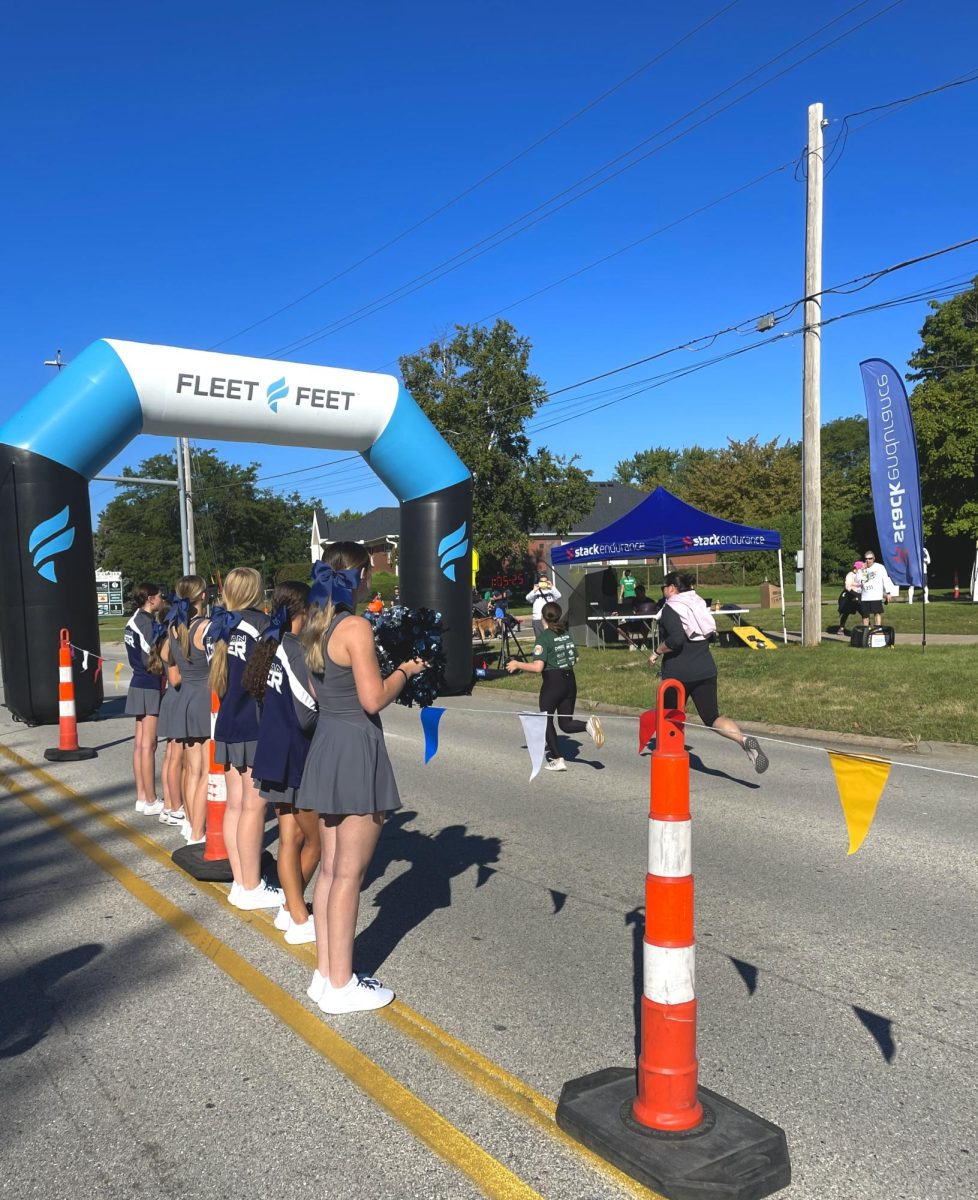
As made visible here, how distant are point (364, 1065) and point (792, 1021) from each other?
1.68 metres

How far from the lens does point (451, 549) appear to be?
15.3 metres

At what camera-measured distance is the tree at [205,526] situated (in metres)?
81.2

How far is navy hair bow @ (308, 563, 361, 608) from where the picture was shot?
3.89m

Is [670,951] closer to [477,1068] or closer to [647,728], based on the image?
[647,728]

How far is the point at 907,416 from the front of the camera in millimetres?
16438

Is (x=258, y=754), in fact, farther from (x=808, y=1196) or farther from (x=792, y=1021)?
(x=808, y=1196)

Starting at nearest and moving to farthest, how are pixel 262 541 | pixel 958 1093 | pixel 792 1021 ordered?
pixel 958 1093, pixel 792 1021, pixel 262 541

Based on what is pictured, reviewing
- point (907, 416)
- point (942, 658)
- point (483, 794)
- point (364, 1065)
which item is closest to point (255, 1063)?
point (364, 1065)

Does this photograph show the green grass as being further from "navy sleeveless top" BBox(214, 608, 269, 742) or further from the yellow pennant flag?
"navy sleeveless top" BBox(214, 608, 269, 742)

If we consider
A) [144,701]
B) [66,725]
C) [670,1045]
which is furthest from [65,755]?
[670,1045]

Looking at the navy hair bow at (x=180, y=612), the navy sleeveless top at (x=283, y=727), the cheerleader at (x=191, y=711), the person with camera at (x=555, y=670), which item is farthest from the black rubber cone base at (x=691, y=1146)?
the person with camera at (x=555, y=670)

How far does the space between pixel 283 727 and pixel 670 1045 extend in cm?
228

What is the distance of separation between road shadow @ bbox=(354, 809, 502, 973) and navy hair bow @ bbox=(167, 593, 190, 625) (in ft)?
6.79

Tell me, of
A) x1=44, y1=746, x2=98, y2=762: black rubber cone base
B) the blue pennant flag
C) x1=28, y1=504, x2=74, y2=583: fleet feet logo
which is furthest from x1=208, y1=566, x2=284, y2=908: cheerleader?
x1=28, y1=504, x2=74, y2=583: fleet feet logo
